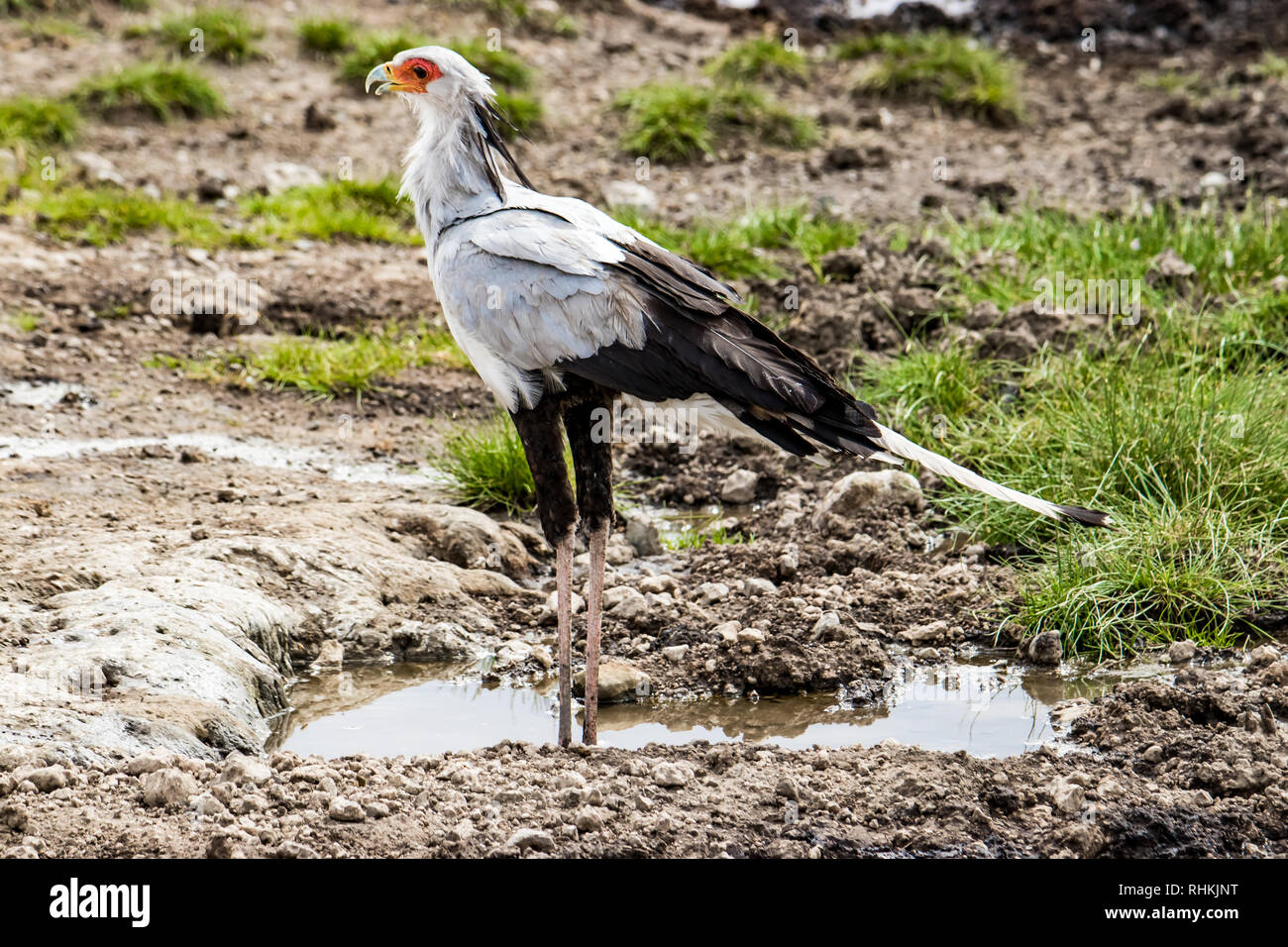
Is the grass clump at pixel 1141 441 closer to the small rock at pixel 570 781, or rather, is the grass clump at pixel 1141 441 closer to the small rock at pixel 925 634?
the small rock at pixel 925 634

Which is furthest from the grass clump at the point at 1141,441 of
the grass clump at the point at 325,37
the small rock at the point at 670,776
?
the grass clump at the point at 325,37

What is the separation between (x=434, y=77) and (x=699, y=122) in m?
7.39

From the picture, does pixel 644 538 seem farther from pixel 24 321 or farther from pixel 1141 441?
pixel 24 321

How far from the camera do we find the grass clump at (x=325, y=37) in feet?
40.2

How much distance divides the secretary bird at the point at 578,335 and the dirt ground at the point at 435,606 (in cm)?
72

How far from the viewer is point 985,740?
4.33 metres

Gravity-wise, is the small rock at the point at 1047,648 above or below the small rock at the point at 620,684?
above

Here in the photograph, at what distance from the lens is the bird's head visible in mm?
4410

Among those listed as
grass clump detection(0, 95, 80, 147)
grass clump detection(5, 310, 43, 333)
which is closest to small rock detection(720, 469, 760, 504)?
grass clump detection(5, 310, 43, 333)

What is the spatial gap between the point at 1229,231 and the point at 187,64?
8.23 meters

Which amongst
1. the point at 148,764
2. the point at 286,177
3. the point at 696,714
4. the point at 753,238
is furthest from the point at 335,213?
the point at 148,764

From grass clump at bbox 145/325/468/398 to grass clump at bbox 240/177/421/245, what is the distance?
65.8 inches

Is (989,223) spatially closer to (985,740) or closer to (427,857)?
(985,740)

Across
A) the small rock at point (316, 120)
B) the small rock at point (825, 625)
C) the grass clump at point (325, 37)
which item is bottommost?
the small rock at point (825, 625)
